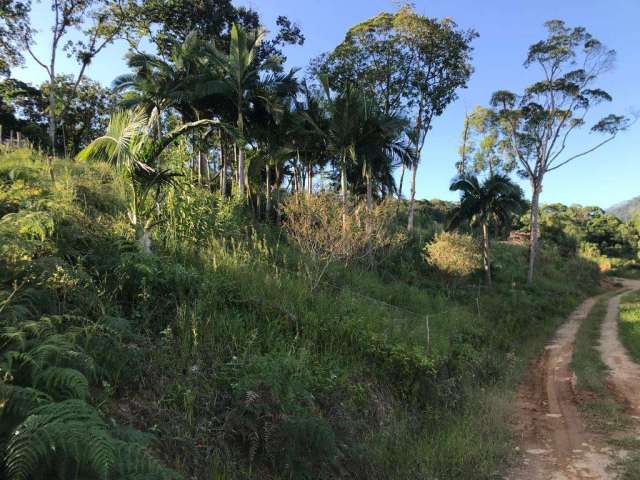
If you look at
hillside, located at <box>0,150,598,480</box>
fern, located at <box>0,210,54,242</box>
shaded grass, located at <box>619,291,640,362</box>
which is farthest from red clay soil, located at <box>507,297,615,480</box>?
fern, located at <box>0,210,54,242</box>

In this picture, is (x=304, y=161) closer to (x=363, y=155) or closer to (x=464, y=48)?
(x=363, y=155)

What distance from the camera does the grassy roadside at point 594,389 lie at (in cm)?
714

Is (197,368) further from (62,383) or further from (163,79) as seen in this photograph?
(163,79)

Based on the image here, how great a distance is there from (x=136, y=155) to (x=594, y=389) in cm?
1052

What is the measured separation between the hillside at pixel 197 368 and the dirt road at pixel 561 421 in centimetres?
39

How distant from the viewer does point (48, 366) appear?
9.82 ft

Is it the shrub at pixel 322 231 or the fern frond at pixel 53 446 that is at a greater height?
the shrub at pixel 322 231

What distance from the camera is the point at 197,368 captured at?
467cm

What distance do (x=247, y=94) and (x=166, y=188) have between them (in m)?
15.0

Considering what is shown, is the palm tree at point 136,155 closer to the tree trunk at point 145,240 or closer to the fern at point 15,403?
the tree trunk at point 145,240

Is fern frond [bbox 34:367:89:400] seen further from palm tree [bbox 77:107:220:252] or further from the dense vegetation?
palm tree [bbox 77:107:220:252]

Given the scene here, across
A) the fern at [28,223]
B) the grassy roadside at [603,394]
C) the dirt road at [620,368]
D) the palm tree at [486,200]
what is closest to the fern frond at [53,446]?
the fern at [28,223]

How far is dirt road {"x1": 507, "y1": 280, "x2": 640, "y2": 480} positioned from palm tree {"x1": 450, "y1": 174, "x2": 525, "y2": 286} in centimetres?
1301

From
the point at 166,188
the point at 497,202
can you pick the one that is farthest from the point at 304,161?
the point at 166,188
